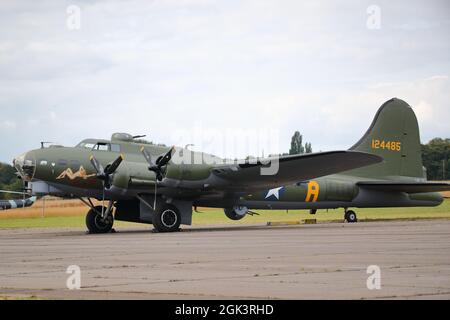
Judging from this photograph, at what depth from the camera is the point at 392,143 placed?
38594mm

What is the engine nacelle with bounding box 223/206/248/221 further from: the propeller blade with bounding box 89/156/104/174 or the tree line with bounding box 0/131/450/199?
the tree line with bounding box 0/131/450/199

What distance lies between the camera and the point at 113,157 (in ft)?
98.6

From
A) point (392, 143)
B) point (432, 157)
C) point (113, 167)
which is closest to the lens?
point (113, 167)

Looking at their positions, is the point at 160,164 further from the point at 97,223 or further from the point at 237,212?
the point at 237,212

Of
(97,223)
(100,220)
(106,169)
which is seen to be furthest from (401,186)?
(106,169)

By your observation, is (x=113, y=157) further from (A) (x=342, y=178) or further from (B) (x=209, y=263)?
(B) (x=209, y=263)

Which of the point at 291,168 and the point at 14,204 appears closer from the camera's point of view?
the point at 291,168

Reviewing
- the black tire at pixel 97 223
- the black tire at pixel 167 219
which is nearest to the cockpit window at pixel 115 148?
the black tire at pixel 97 223

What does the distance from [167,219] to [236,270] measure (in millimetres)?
17316

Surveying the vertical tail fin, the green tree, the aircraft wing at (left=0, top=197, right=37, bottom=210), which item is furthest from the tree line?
the vertical tail fin

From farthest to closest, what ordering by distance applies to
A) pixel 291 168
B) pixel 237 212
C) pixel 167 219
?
pixel 237 212 → pixel 291 168 → pixel 167 219

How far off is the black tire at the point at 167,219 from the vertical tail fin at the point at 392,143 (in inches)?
481

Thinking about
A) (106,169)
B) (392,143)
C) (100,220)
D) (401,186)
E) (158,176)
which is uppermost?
(392,143)
